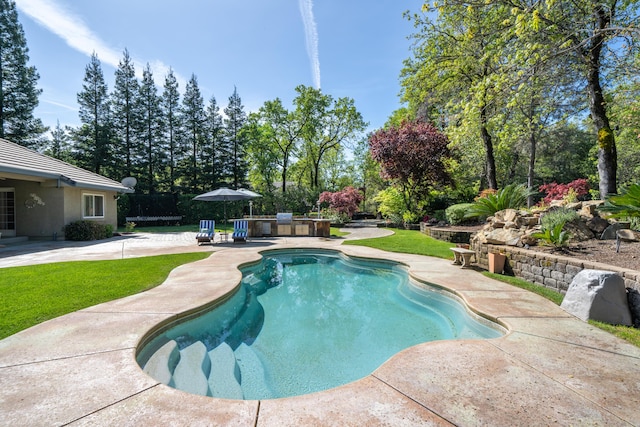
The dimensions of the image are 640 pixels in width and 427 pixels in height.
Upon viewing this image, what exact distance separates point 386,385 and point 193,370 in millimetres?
2119

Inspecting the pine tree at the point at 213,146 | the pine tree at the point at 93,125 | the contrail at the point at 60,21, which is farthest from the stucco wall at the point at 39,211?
the pine tree at the point at 213,146

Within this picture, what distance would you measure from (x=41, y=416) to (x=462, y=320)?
15.7 feet

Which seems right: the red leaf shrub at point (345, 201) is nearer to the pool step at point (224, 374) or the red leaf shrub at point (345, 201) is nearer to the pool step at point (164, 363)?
the pool step at point (224, 374)

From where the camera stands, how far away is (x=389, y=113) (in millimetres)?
32625

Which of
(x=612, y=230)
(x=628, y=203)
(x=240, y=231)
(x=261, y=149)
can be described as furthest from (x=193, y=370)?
(x=261, y=149)

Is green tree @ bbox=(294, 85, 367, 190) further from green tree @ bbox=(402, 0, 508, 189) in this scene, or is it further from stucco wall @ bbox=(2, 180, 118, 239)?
stucco wall @ bbox=(2, 180, 118, 239)

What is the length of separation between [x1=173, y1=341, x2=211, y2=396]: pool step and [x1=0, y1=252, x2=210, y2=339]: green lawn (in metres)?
2.01

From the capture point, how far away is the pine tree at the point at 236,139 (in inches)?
1052

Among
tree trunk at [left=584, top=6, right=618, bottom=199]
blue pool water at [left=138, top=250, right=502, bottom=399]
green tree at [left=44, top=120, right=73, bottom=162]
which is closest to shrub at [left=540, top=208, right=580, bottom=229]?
tree trunk at [left=584, top=6, right=618, bottom=199]

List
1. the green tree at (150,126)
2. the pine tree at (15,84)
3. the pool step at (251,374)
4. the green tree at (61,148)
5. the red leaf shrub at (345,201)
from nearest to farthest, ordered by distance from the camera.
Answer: the pool step at (251,374) → the pine tree at (15,84) → the red leaf shrub at (345,201) → the green tree at (61,148) → the green tree at (150,126)

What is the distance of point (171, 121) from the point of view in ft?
83.8

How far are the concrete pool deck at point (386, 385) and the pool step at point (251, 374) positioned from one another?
0.78 meters

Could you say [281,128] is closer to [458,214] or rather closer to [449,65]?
[449,65]

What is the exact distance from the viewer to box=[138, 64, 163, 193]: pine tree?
80.4 feet
